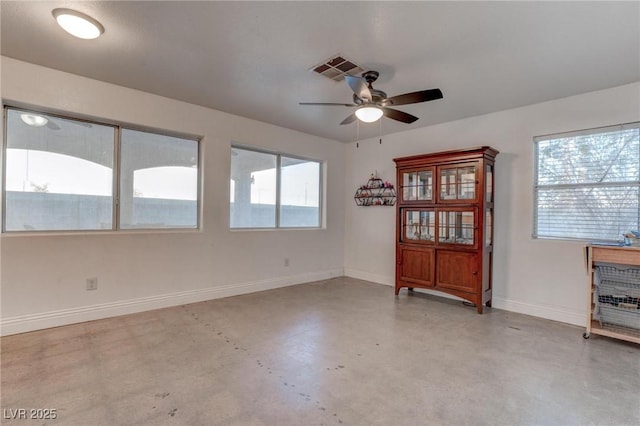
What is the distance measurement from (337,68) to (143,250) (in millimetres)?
2938

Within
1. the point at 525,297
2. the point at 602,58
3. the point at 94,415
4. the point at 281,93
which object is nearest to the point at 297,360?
the point at 94,415

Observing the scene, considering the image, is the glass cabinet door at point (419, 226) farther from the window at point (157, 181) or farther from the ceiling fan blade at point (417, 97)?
the window at point (157, 181)

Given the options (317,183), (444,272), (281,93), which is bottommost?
(444,272)

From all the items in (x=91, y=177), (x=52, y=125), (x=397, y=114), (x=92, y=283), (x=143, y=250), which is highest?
(x=397, y=114)

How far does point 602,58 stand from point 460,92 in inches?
45.3

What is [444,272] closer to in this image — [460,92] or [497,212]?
[497,212]

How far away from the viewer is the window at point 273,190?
15.0 feet

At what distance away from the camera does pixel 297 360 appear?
246 cm

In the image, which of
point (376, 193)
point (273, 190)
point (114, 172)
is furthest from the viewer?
point (376, 193)

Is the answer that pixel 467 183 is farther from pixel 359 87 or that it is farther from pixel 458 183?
pixel 359 87

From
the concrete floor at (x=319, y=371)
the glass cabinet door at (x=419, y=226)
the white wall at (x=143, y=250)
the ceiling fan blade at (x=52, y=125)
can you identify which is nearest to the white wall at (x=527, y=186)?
the concrete floor at (x=319, y=371)

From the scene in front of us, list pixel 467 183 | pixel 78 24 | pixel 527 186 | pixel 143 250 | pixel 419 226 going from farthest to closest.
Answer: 1. pixel 419 226
2. pixel 467 183
3. pixel 527 186
4. pixel 143 250
5. pixel 78 24

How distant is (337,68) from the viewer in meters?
2.87

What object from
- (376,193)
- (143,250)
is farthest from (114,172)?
(376,193)
